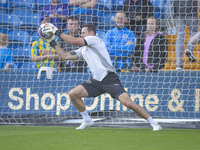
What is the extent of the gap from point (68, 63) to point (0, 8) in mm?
3139

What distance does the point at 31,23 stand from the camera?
36.4ft

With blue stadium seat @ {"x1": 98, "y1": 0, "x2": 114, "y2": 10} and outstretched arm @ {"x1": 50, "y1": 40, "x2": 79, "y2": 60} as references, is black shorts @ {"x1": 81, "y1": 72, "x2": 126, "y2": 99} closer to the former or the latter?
outstretched arm @ {"x1": 50, "y1": 40, "x2": 79, "y2": 60}

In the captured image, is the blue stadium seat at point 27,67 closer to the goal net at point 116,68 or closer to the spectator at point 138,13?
the goal net at point 116,68

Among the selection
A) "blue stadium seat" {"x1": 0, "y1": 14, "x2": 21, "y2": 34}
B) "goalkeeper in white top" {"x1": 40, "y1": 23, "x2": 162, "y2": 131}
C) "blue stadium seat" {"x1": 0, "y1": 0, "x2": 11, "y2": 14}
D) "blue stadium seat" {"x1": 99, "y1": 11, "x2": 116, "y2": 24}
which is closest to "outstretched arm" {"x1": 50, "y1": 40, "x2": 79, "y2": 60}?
"goalkeeper in white top" {"x1": 40, "y1": 23, "x2": 162, "y2": 131}

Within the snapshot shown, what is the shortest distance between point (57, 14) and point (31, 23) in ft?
3.51

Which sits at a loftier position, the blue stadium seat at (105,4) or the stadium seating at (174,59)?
the blue stadium seat at (105,4)

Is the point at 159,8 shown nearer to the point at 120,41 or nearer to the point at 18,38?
the point at 120,41

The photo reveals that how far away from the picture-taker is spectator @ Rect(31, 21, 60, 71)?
9.41m

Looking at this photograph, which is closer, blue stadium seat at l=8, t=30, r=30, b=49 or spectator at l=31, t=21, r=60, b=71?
spectator at l=31, t=21, r=60, b=71

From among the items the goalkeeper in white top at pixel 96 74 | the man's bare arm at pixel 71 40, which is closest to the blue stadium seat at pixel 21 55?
the goalkeeper in white top at pixel 96 74

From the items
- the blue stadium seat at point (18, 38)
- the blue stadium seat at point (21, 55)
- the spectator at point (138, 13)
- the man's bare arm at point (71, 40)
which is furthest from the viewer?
the blue stadium seat at point (18, 38)

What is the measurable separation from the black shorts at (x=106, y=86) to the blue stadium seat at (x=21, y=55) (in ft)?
10.9

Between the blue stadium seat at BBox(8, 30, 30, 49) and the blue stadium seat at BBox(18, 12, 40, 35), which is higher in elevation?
the blue stadium seat at BBox(18, 12, 40, 35)

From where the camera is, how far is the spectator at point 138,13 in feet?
31.8
